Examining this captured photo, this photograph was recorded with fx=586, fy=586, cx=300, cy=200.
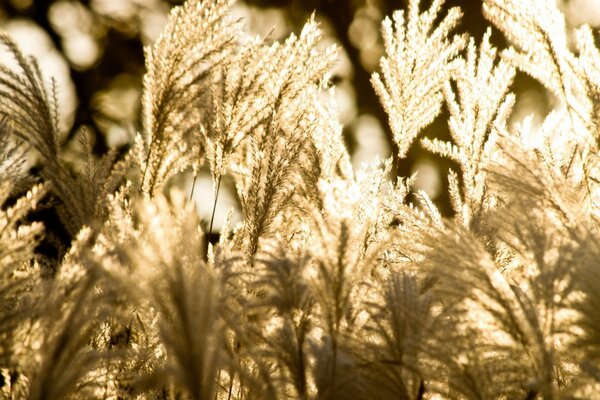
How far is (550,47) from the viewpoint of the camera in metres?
2.01

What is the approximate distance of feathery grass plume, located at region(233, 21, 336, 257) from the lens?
7.87 ft

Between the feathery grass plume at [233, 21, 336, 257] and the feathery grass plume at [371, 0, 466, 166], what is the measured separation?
426 mm

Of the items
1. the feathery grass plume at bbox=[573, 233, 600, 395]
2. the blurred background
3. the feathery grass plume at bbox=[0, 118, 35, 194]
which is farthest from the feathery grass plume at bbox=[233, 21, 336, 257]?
the blurred background

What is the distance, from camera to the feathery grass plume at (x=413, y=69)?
282cm

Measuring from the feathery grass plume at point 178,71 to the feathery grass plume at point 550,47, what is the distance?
3.39 feet

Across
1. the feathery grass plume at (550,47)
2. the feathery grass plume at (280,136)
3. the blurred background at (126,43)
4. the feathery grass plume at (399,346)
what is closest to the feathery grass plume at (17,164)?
the feathery grass plume at (280,136)

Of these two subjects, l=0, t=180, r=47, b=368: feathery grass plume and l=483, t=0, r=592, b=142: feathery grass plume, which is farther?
l=483, t=0, r=592, b=142: feathery grass plume

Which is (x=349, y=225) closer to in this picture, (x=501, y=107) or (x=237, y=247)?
(x=237, y=247)

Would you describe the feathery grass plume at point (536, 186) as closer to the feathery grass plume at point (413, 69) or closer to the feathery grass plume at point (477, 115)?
the feathery grass plume at point (477, 115)

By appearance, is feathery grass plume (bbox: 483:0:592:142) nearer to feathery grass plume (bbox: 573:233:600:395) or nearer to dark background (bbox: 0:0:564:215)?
feathery grass plume (bbox: 573:233:600:395)

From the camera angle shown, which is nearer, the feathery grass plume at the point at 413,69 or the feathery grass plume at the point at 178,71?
the feathery grass plume at the point at 178,71

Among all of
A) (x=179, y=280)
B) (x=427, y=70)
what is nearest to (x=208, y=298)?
(x=179, y=280)

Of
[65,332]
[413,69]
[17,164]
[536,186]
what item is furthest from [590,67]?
[17,164]

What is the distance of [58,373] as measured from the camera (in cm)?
113
